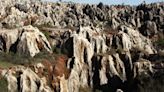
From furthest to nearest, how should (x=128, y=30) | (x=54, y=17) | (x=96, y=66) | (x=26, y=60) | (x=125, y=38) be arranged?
(x=54, y=17) → (x=128, y=30) → (x=125, y=38) → (x=96, y=66) → (x=26, y=60)

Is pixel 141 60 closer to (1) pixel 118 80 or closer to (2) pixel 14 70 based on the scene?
(1) pixel 118 80

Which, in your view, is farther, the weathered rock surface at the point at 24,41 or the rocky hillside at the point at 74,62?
the weathered rock surface at the point at 24,41

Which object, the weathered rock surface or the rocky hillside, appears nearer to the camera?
the rocky hillside

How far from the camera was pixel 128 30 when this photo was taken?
172 m

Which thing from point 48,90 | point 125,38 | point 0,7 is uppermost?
point 0,7

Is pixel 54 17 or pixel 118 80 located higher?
pixel 54 17

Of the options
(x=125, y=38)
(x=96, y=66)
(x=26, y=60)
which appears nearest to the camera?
(x=26, y=60)

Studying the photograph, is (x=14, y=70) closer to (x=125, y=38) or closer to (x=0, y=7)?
(x=125, y=38)

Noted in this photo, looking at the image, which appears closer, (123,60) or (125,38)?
(123,60)

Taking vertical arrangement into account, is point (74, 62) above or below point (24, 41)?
below

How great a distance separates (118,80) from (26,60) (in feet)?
80.7

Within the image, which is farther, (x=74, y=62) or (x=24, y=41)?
(x=24, y=41)

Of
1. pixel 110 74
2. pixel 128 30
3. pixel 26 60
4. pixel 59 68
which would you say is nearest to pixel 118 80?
pixel 110 74

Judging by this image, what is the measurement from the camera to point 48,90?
11888 cm
